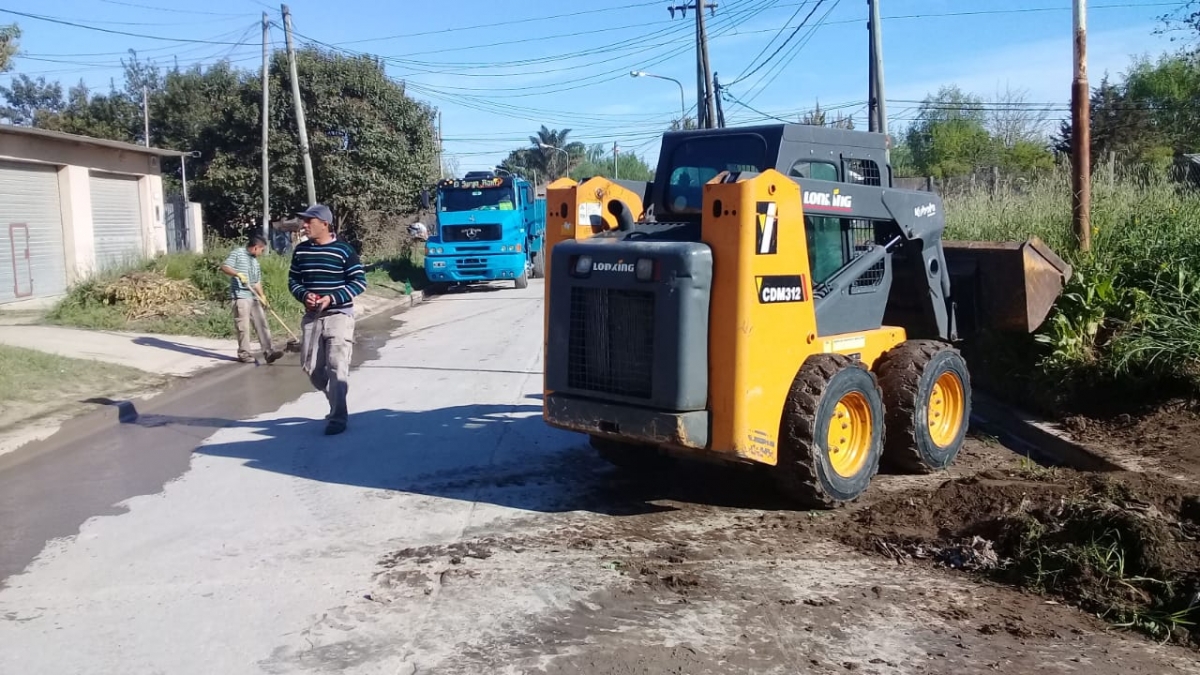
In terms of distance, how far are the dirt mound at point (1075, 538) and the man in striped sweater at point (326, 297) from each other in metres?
4.72

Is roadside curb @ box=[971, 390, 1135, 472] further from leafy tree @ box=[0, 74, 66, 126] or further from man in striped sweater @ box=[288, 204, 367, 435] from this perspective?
leafy tree @ box=[0, 74, 66, 126]

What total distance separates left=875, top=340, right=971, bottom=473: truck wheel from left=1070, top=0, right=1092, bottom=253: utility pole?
2961 mm

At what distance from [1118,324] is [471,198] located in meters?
20.1

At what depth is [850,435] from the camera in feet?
21.9

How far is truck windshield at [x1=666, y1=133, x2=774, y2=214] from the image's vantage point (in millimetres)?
6930

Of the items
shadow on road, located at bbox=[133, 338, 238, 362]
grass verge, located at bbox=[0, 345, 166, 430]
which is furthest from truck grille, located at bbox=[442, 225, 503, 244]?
grass verge, located at bbox=[0, 345, 166, 430]

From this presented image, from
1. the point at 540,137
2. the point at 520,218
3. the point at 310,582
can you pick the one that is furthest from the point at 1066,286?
the point at 540,137

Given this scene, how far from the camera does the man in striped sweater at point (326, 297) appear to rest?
872cm

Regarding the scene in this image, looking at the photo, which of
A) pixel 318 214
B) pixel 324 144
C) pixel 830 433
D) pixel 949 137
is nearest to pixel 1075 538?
pixel 830 433

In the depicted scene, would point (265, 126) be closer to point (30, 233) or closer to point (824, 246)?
point (30, 233)

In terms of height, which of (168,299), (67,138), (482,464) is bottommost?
(482,464)

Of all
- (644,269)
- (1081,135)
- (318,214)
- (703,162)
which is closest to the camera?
(644,269)

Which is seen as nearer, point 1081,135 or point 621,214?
point 621,214

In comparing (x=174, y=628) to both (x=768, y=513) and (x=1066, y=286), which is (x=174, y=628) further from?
(x=1066, y=286)
